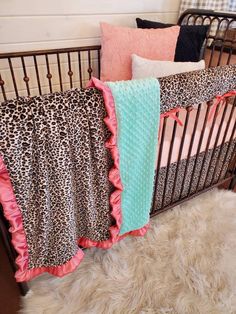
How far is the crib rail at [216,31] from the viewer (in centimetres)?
144

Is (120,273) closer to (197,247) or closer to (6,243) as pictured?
(197,247)

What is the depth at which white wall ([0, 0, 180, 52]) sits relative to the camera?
125 centimetres

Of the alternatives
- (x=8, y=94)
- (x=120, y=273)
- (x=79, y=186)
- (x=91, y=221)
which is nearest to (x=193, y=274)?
(x=120, y=273)

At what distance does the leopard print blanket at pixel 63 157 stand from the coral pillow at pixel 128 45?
0.65 m

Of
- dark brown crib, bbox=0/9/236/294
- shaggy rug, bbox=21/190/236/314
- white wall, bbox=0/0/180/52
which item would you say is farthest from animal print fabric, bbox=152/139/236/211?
white wall, bbox=0/0/180/52

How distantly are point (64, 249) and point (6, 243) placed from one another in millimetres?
182

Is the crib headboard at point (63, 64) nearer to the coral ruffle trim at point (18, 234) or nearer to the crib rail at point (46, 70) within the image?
the crib rail at point (46, 70)

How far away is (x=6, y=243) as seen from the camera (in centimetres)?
76

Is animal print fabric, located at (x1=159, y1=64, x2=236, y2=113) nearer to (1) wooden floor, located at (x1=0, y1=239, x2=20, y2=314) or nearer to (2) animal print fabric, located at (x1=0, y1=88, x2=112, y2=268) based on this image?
(2) animal print fabric, located at (x1=0, y1=88, x2=112, y2=268)

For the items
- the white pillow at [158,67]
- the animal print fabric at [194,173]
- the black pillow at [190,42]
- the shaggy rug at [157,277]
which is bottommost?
the shaggy rug at [157,277]

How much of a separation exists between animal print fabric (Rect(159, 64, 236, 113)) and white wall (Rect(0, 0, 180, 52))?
97 cm

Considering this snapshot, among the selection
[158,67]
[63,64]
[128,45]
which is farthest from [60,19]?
[158,67]

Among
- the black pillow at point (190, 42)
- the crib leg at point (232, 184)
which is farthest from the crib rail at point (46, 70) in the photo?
the crib leg at point (232, 184)

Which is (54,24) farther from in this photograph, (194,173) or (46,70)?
(194,173)
